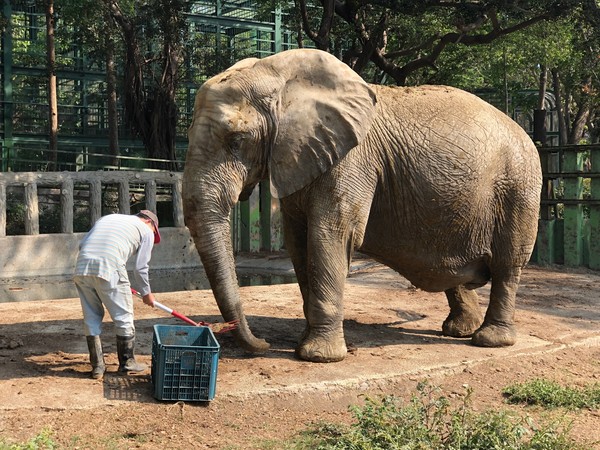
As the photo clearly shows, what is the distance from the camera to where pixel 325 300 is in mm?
7848

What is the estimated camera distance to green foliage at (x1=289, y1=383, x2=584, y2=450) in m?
5.69

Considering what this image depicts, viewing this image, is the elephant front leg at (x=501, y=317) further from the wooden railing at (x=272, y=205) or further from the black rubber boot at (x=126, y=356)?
the wooden railing at (x=272, y=205)

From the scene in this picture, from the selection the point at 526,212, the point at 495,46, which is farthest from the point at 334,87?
the point at 495,46

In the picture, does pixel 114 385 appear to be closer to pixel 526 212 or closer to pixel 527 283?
pixel 526 212

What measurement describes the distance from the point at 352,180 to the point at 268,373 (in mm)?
2005

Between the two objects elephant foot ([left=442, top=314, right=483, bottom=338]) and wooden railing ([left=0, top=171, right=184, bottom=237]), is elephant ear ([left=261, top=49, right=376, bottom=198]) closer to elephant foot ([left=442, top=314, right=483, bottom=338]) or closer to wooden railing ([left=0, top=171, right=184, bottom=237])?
elephant foot ([left=442, top=314, right=483, bottom=338])

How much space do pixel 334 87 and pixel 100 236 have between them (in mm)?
2635

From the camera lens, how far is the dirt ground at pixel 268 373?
20.4ft

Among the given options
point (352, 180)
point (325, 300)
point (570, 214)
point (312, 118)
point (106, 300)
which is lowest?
point (325, 300)

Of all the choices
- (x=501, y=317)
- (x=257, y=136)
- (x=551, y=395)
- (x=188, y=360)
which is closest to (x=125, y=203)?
(x=501, y=317)

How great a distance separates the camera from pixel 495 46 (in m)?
26.3

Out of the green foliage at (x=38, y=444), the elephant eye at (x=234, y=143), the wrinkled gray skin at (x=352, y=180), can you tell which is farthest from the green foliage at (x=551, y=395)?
the green foliage at (x=38, y=444)

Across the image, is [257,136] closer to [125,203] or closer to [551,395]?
[551,395]

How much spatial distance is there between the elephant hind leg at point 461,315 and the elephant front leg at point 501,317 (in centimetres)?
56
